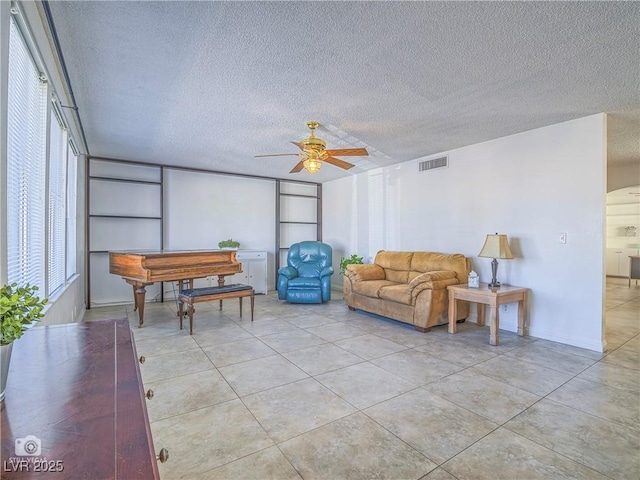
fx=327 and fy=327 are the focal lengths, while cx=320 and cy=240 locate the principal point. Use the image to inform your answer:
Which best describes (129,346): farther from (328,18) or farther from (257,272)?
(257,272)

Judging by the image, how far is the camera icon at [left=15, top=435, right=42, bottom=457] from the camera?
0.70 meters

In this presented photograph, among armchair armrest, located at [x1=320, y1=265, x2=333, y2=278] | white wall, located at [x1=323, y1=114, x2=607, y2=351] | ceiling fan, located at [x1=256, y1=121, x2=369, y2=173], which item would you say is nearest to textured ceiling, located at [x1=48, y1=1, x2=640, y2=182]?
ceiling fan, located at [x1=256, y1=121, x2=369, y2=173]

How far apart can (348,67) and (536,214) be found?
3004 millimetres

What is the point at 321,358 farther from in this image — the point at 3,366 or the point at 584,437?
the point at 3,366

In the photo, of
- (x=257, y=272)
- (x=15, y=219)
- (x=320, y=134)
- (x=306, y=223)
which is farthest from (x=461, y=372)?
(x=306, y=223)

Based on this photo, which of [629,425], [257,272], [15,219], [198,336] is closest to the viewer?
[15,219]

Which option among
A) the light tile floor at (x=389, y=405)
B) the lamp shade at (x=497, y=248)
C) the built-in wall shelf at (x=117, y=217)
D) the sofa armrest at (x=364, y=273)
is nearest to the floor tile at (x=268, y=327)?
the light tile floor at (x=389, y=405)

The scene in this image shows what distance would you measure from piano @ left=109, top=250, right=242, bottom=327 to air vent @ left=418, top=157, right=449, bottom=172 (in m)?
3.31

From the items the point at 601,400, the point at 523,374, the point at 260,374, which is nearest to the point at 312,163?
the point at 260,374

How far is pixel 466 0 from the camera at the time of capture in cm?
181

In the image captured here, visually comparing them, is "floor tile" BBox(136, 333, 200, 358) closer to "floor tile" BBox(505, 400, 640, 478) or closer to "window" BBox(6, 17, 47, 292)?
"window" BBox(6, 17, 47, 292)

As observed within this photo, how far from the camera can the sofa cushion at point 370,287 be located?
185 inches

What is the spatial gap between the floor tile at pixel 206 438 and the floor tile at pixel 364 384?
2.37 feet

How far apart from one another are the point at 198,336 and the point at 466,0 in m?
3.94
